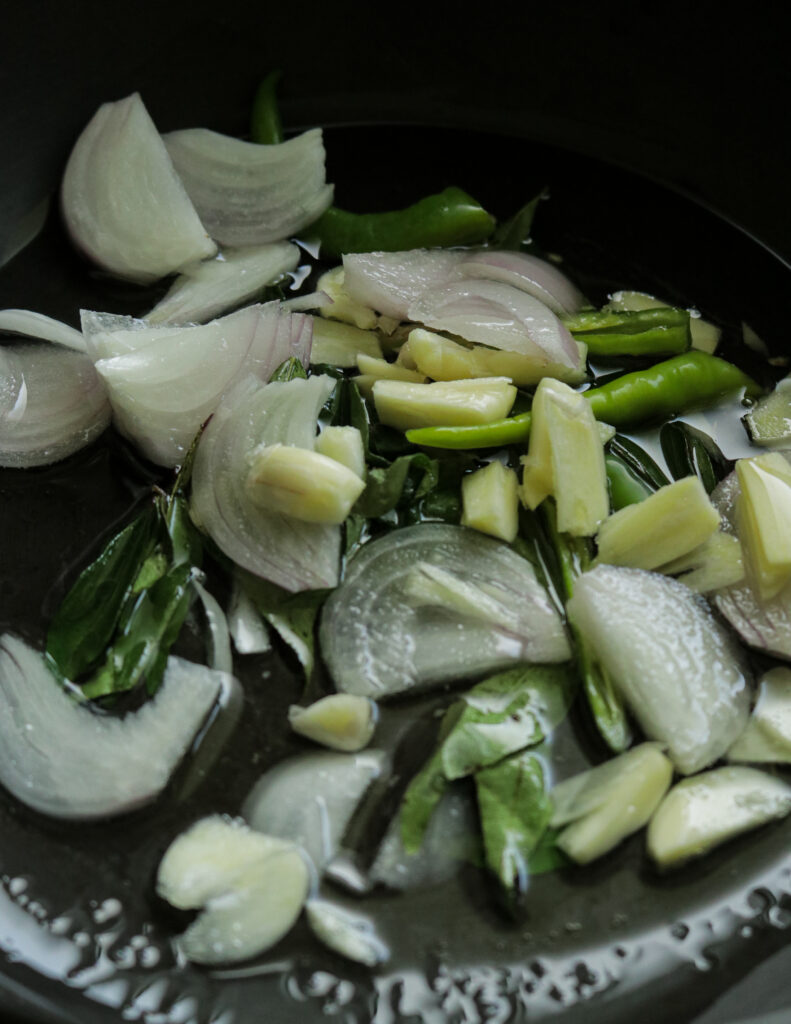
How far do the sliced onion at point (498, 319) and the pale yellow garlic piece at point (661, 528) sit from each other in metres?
0.27

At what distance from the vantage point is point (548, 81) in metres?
1.80

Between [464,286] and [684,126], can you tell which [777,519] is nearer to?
[464,286]

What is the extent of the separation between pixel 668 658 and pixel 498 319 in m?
0.53

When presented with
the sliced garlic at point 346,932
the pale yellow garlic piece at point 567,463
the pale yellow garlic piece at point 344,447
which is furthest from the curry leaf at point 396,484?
the sliced garlic at point 346,932

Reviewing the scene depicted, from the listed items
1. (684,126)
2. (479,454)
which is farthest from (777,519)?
(684,126)

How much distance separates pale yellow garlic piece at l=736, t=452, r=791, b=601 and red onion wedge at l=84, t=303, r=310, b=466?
2.08 feet

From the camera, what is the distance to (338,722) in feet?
3.78

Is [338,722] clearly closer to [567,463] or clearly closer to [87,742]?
[87,742]

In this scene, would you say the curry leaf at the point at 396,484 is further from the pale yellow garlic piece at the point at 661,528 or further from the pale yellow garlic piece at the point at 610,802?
the pale yellow garlic piece at the point at 610,802

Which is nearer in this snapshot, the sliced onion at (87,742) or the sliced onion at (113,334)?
the sliced onion at (87,742)

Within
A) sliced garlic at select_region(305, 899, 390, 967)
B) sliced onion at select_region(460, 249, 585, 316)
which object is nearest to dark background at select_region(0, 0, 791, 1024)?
sliced onion at select_region(460, 249, 585, 316)

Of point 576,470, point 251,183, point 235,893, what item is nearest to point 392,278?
point 251,183

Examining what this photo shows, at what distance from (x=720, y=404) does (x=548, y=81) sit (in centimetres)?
71

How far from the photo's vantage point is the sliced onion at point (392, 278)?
4.85ft
